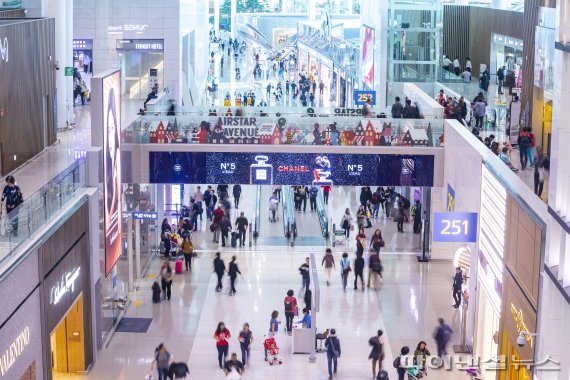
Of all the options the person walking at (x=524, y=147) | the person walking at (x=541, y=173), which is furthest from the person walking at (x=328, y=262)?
the person walking at (x=541, y=173)

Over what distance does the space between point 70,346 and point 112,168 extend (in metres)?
3.73

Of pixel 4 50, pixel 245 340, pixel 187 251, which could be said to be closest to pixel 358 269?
pixel 187 251

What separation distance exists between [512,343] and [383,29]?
26.1m

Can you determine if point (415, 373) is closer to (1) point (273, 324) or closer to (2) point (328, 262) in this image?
(1) point (273, 324)

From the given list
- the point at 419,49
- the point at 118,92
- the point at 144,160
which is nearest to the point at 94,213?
the point at 118,92

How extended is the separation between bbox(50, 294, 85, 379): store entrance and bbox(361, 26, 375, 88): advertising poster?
25678 millimetres

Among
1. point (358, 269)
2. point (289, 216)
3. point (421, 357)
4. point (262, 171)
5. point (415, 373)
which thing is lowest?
point (415, 373)

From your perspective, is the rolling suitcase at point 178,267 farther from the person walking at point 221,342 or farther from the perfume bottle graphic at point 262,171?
the person walking at point 221,342

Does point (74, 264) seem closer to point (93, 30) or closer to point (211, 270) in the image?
point (211, 270)

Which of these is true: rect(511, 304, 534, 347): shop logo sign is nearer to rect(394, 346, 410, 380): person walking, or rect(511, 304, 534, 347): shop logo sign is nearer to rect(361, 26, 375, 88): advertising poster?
rect(394, 346, 410, 380): person walking

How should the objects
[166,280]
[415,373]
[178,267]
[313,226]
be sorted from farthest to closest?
[313,226] → [178,267] → [166,280] → [415,373]

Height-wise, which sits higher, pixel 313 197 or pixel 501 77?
pixel 501 77

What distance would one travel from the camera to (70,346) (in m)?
19.0

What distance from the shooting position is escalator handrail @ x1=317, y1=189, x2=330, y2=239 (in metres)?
30.2
